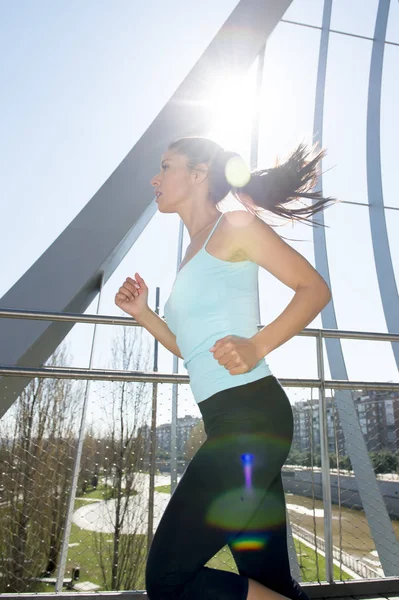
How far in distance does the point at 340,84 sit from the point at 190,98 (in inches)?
248

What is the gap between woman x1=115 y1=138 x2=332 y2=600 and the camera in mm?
898

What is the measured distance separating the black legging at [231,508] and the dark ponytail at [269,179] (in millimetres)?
556

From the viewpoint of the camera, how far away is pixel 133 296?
4.66 ft

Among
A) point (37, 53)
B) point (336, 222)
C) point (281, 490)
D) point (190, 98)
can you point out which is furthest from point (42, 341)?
point (336, 222)

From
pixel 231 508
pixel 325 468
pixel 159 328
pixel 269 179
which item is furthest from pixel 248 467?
pixel 325 468

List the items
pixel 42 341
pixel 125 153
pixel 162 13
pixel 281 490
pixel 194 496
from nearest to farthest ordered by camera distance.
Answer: pixel 194 496
pixel 281 490
pixel 42 341
pixel 125 153
pixel 162 13

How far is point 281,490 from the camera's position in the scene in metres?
1.10

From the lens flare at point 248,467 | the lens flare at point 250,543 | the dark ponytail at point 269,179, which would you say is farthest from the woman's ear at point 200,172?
the lens flare at point 250,543

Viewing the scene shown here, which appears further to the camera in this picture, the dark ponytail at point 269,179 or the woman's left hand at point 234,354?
the dark ponytail at point 269,179

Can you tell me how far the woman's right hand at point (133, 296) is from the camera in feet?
4.61

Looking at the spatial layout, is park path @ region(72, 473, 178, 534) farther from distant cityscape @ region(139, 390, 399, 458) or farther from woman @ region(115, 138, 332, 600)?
woman @ region(115, 138, 332, 600)

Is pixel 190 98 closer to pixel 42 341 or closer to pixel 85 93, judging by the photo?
pixel 42 341

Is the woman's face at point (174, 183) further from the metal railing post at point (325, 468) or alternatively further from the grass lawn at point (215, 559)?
the metal railing post at point (325, 468)

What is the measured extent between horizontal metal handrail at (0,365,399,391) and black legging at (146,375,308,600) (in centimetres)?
143
